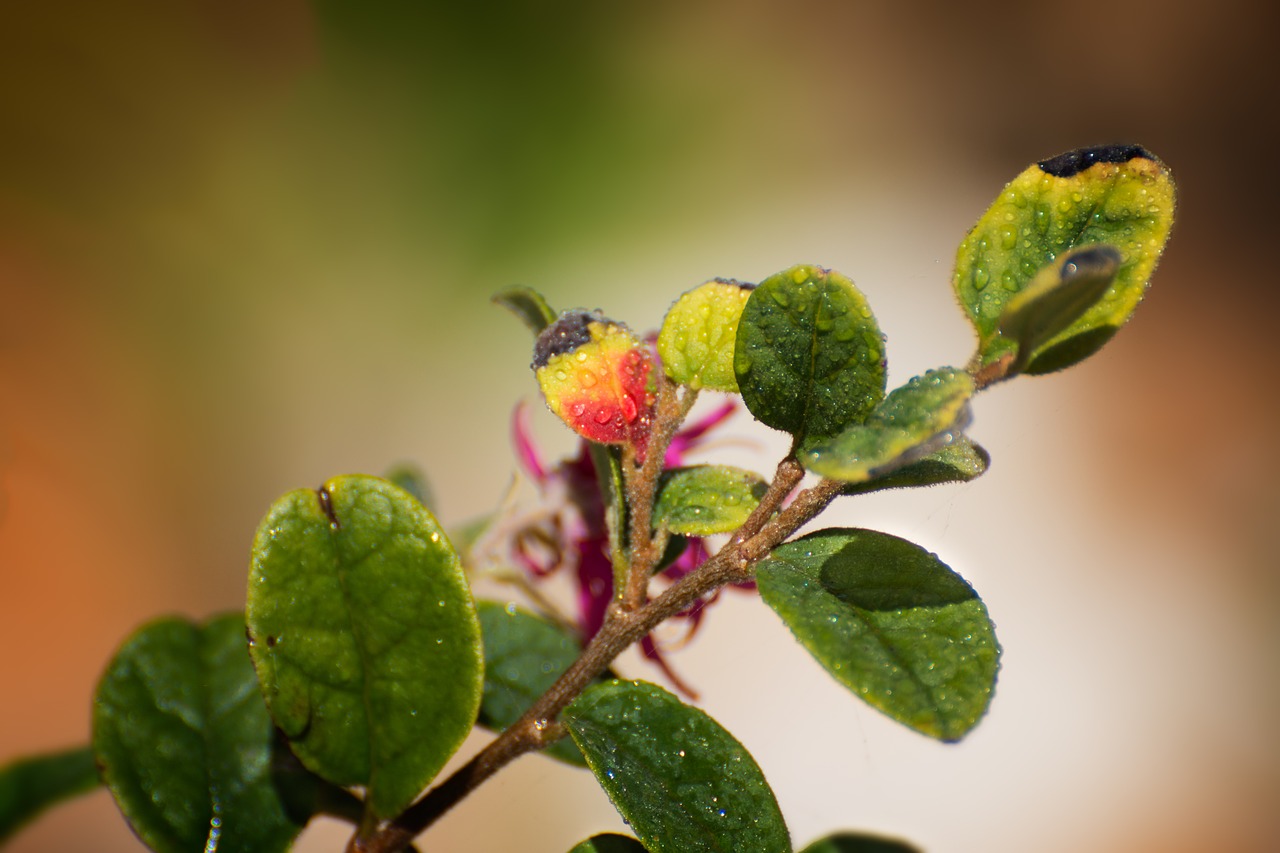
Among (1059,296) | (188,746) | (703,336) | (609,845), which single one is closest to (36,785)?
(188,746)

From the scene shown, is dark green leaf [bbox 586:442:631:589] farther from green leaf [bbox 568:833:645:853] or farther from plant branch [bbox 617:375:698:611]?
green leaf [bbox 568:833:645:853]

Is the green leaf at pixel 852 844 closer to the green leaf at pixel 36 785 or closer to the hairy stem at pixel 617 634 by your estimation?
the hairy stem at pixel 617 634

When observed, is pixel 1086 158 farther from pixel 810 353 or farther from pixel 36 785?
pixel 36 785

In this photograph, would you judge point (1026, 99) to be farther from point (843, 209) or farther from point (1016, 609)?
point (1016, 609)

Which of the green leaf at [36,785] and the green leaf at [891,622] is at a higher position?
the green leaf at [36,785]

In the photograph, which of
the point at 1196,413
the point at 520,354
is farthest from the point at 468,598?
the point at 1196,413

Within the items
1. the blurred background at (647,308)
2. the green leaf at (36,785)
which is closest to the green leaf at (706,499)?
the green leaf at (36,785)
